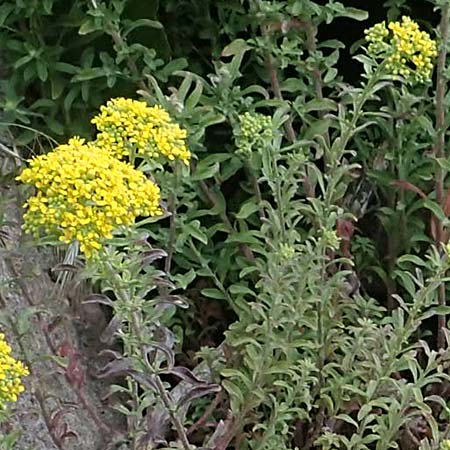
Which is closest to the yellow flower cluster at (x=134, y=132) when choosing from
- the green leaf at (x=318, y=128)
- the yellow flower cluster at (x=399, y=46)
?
the yellow flower cluster at (x=399, y=46)

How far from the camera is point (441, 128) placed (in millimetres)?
2518

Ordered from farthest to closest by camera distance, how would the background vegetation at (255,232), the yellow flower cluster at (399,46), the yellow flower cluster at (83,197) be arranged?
the background vegetation at (255,232), the yellow flower cluster at (399,46), the yellow flower cluster at (83,197)

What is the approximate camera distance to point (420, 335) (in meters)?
2.69

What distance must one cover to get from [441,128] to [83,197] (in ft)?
4.24

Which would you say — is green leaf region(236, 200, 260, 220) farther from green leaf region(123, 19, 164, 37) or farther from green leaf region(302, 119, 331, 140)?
green leaf region(123, 19, 164, 37)

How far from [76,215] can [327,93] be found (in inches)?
64.6

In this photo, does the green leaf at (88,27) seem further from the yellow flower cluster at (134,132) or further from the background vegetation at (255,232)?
the yellow flower cluster at (134,132)

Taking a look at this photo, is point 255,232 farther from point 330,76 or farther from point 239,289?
point 330,76

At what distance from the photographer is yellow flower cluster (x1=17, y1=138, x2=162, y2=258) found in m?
1.49

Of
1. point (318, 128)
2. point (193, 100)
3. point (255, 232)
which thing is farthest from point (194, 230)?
point (318, 128)

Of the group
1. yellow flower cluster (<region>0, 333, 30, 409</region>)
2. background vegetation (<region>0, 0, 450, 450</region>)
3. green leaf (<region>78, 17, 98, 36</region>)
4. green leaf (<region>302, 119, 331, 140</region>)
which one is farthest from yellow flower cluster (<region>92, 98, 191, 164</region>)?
green leaf (<region>302, 119, 331, 140</region>)

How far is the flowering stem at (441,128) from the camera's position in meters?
2.39

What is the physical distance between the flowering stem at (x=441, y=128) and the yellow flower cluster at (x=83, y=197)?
1.11m

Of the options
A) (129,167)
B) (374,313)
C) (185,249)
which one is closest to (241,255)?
(185,249)
